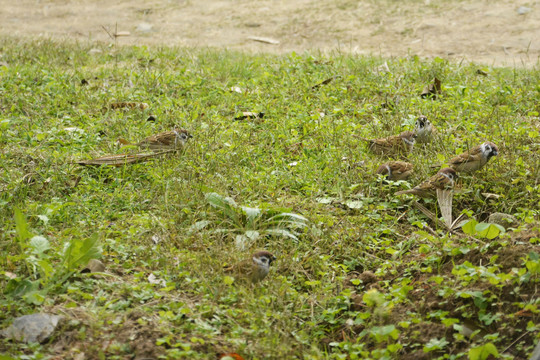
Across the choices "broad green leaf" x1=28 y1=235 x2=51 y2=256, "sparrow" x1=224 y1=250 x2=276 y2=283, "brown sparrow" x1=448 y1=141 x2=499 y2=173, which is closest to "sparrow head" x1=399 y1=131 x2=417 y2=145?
"brown sparrow" x1=448 y1=141 x2=499 y2=173

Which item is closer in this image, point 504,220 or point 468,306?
point 468,306

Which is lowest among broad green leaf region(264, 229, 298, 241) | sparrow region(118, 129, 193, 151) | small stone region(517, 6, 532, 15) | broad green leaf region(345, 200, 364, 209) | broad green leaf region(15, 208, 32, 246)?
broad green leaf region(345, 200, 364, 209)

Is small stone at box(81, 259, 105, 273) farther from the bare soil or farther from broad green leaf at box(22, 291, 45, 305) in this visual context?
the bare soil

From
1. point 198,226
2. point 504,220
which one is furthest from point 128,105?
point 504,220

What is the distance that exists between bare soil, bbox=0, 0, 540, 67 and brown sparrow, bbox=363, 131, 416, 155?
4.53 meters


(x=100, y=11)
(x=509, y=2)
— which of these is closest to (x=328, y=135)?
(x=509, y=2)

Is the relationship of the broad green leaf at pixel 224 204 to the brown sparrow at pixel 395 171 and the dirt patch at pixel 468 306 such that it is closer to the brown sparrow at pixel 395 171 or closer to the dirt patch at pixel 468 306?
the dirt patch at pixel 468 306

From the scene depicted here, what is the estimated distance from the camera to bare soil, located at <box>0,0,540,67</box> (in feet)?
36.4

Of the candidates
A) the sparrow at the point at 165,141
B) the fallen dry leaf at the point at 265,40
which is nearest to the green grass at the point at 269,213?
the sparrow at the point at 165,141

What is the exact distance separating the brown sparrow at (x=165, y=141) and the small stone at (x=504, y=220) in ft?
9.99

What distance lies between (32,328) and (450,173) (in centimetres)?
358

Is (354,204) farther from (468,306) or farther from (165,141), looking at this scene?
(165,141)

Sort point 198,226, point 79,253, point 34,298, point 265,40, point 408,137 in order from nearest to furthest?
point 34,298 → point 79,253 → point 198,226 → point 408,137 → point 265,40

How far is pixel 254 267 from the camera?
14.5 feet
